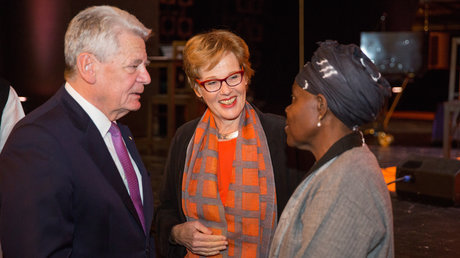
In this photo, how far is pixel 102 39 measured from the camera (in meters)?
1.62

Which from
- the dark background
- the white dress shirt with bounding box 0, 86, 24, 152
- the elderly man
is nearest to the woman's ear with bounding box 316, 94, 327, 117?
the elderly man

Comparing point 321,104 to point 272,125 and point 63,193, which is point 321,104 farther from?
point 272,125

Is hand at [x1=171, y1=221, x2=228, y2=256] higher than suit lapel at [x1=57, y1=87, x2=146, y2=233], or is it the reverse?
suit lapel at [x1=57, y1=87, x2=146, y2=233]

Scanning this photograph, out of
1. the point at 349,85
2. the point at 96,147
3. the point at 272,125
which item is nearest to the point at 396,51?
the point at 272,125

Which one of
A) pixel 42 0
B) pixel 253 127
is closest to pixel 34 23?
pixel 42 0

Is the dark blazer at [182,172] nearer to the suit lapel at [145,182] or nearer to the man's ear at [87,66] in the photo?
the suit lapel at [145,182]

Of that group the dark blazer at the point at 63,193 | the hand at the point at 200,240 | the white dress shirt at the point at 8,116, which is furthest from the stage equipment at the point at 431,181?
the white dress shirt at the point at 8,116

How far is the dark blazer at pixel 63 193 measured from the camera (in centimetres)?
144

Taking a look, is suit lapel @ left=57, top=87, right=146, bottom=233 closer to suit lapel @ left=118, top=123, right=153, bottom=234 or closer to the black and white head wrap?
suit lapel @ left=118, top=123, right=153, bottom=234

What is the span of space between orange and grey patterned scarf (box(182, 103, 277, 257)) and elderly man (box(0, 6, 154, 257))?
477mm

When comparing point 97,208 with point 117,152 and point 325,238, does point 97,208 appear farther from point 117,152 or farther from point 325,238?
point 325,238

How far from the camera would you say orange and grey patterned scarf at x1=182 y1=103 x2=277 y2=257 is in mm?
2213

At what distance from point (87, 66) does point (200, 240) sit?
0.85 m

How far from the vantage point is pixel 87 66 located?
163 centimetres
